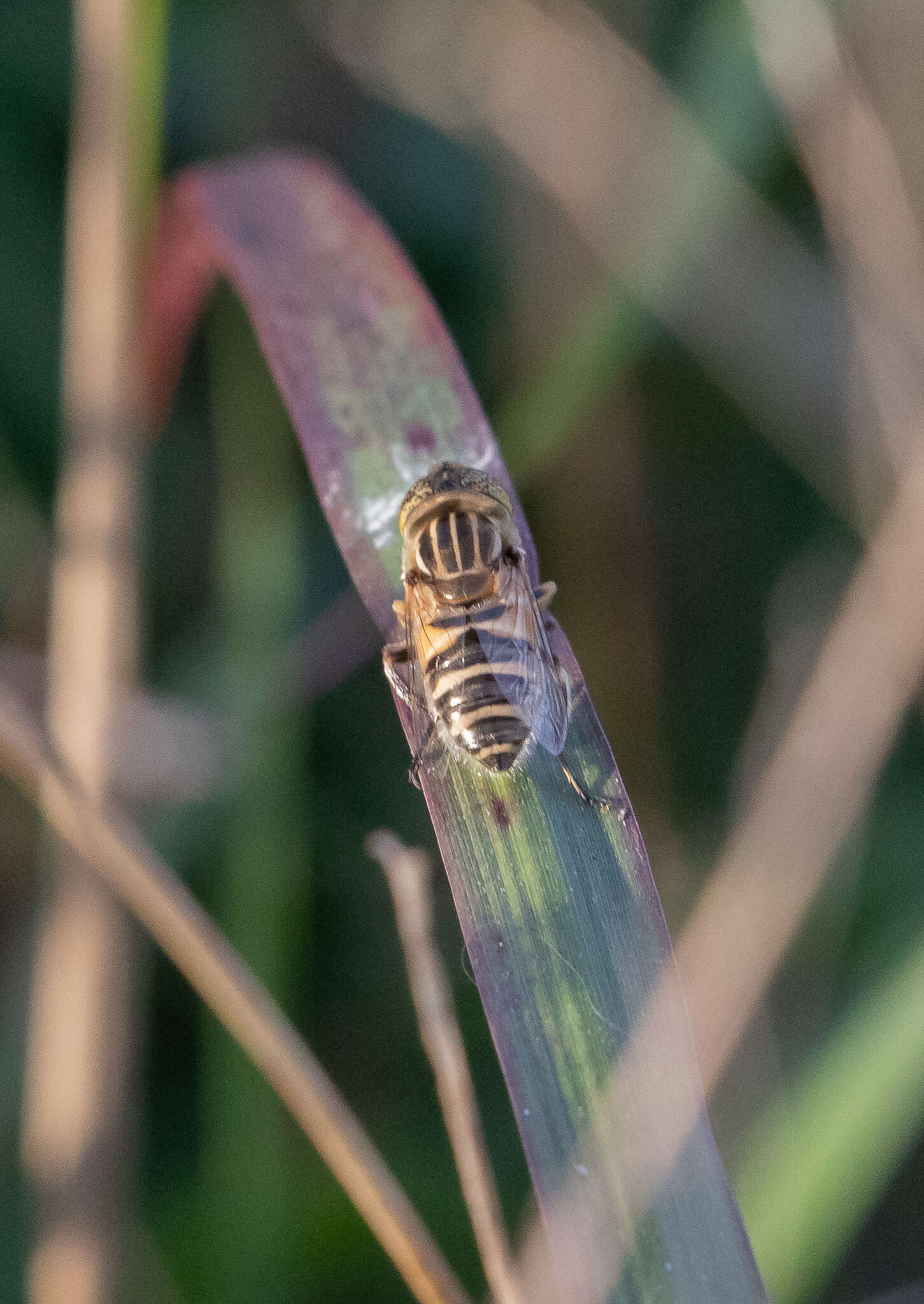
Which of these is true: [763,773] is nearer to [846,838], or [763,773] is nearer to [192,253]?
[846,838]

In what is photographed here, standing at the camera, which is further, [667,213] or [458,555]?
[667,213]

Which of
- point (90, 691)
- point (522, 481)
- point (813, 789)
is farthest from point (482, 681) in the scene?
point (522, 481)

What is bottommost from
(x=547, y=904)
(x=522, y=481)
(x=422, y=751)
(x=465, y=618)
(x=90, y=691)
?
(x=547, y=904)

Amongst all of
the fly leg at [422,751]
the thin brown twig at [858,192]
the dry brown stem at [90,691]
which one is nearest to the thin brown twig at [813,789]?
the thin brown twig at [858,192]

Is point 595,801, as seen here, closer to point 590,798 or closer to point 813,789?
point 590,798

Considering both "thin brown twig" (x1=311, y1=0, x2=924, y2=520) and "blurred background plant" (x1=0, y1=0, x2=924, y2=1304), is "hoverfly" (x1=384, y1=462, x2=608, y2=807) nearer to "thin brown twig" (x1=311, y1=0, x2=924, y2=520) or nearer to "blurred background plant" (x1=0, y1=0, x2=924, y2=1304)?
"blurred background plant" (x1=0, y1=0, x2=924, y2=1304)

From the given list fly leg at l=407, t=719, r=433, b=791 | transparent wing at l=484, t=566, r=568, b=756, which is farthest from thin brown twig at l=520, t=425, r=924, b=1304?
fly leg at l=407, t=719, r=433, b=791
